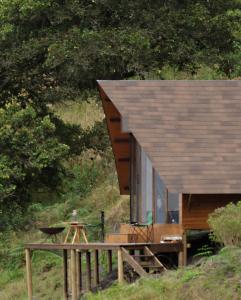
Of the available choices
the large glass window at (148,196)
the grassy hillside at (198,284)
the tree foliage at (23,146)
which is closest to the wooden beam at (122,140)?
the large glass window at (148,196)

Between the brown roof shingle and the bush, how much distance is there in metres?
1.35

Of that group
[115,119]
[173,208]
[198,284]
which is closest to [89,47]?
[115,119]

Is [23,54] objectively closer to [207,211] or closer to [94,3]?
[94,3]

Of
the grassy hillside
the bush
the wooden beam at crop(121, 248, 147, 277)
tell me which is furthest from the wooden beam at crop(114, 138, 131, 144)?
the grassy hillside

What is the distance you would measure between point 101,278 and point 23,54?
23.3ft

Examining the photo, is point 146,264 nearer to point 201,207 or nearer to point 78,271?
point 201,207

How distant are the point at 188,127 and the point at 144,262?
3.08 m

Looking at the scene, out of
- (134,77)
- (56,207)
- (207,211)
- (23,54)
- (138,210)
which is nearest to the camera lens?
(207,211)

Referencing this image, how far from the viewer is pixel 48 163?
2598cm

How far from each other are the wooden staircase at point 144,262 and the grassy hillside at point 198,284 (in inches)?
52.5

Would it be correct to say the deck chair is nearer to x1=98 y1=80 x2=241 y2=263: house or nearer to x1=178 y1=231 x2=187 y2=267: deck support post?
x1=98 y1=80 x2=241 y2=263: house

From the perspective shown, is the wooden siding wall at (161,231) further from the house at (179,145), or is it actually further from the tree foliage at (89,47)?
the tree foliage at (89,47)

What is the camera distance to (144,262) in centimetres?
1991

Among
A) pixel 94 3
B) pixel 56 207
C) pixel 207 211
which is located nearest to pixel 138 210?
pixel 207 211
